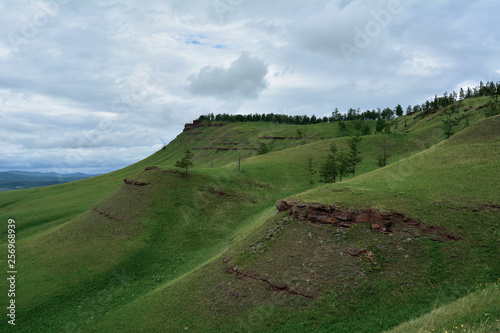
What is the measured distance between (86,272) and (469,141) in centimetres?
7129

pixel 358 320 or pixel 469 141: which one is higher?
pixel 469 141

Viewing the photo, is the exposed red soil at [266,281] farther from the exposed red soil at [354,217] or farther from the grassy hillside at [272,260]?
the exposed red soil at [354,217]

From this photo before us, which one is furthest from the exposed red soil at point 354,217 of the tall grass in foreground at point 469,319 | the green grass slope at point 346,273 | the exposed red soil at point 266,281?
the tall grass in foreground at point 469,319

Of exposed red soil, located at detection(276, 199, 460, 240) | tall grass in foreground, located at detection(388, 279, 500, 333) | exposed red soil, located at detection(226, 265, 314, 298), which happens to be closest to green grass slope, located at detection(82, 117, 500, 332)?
exposed red soil, located at detection(226, 265, 314, 298)

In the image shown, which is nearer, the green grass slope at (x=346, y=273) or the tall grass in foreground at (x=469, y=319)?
the tall grass in foreground at (x=469, y=319)

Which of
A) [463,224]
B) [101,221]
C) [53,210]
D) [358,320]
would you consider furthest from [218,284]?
[53,210]

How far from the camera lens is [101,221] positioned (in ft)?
169

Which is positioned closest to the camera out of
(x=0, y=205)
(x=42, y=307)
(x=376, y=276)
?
(x=376, y=276)

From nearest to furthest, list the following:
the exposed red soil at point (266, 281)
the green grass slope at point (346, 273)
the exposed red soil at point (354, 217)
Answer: the green grass slope at point (346, 273), the exposed red soil at point (266, 281), the exposed red soil at point (354, 217)

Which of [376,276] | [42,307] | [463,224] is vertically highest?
[463,224]

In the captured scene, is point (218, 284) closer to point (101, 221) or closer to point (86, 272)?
point (86, 272)

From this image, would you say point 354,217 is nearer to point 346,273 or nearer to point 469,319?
point 346,273

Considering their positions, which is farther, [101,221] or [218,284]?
[101,221]

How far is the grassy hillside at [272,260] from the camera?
22.8 metres
